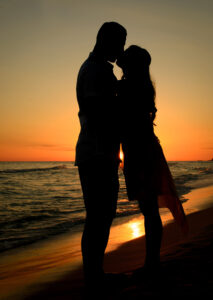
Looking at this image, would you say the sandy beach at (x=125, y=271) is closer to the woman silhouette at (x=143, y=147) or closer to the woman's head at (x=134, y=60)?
the woman silhouette at (x=143, y=147)

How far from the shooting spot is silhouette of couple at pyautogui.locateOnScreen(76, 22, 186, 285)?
1882 millimetres

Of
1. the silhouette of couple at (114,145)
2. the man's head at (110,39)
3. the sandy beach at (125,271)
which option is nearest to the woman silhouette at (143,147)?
the silhouette of couple at (114,145)

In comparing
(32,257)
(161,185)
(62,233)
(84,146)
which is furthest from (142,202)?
(62,233)

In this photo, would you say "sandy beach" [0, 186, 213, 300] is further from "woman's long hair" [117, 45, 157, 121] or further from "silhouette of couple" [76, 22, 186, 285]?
"woman's long hair" [117, 45, 157, 121]

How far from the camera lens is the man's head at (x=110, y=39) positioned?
Result: 2.01m

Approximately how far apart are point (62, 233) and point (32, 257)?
1516 mm

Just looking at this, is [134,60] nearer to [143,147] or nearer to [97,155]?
[143,147]

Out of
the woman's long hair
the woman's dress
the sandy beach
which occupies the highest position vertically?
the woman's long hair

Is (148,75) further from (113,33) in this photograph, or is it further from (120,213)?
(120,213)

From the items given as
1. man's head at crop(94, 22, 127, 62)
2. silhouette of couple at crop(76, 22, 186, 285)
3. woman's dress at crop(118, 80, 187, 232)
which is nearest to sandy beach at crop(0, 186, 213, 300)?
silhouette of couple at crop(76, 22, 186, 285)

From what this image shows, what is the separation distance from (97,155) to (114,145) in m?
0.18

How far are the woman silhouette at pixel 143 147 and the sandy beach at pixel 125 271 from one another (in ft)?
0.94

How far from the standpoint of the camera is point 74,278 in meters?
2.72

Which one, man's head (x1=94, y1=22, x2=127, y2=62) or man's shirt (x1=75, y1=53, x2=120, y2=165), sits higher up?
man's head (x1=94, y1=22, x2=127, y2=62)
